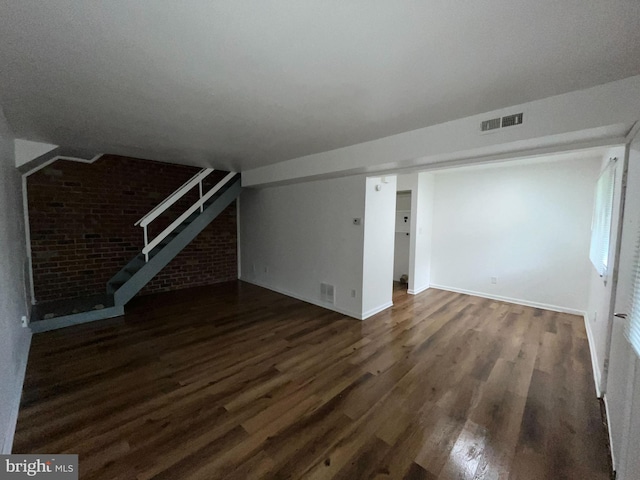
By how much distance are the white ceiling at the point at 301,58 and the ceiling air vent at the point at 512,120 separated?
11 centimetres

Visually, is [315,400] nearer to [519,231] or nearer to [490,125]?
[490,125]

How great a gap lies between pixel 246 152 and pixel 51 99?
1.97m

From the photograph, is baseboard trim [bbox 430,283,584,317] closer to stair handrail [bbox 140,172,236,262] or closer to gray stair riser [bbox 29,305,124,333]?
stair handrail [bbox 140,172,236,262]

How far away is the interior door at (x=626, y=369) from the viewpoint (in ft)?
4.15

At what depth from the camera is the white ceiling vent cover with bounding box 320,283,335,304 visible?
423cm

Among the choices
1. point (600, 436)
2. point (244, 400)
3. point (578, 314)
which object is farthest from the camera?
point (578, 314)

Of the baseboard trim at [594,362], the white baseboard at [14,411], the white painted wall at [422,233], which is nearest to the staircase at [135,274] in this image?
the white baseboard at [14,411]

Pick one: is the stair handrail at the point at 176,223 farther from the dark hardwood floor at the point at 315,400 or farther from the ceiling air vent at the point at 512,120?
the ceiling air vent at the point at 512,120

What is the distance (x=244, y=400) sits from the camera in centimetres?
209

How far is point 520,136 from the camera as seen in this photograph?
82.5 inches

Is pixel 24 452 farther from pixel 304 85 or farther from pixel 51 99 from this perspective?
pixel 304 85

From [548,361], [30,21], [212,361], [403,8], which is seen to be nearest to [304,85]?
[403,8]

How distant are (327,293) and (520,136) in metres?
3.21

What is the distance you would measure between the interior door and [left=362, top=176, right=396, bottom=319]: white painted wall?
2.44 metres
